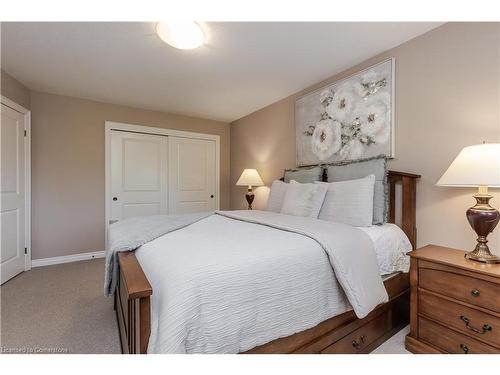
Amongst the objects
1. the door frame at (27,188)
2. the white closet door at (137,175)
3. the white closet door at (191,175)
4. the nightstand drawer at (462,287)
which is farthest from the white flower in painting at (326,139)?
the door frame at (27,188)

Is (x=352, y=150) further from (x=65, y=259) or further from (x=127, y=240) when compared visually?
(x=65, y=259)

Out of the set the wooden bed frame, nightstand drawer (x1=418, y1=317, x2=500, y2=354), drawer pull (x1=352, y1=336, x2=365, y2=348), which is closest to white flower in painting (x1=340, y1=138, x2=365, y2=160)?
the wooden bed frame

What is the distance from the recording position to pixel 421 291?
1.51 meters

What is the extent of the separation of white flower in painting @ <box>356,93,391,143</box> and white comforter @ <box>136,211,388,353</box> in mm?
1143

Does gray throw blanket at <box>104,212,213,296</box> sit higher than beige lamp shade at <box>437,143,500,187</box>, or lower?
lower

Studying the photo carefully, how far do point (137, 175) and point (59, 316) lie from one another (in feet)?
7.50

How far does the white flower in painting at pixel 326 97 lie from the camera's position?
2.67 m

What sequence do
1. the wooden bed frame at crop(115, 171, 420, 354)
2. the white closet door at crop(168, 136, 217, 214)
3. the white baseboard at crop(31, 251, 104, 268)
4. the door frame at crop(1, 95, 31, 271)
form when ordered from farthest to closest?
1. the white closet door at crop(168, 136, 217, 214)
2. the white baseboard at crop(31, 251, 104, 268)
3. the door frame at crop(1, 95, 31, 271)
4. the wooden bed frame at crop(115, 171, 420, 354)

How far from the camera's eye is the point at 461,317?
1.33m

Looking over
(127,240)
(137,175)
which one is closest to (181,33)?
(127,240)

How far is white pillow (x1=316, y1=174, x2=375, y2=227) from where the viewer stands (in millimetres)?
1846

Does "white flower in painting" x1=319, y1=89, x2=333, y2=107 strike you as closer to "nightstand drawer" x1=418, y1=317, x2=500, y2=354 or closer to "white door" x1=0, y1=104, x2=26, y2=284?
"nightstand drawer" x1=418, y1=317, x2=500, y2=354

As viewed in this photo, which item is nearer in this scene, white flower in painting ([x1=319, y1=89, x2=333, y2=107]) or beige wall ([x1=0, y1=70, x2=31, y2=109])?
beige wall ([x1=0, y1=70, x2=31, y2=109])
